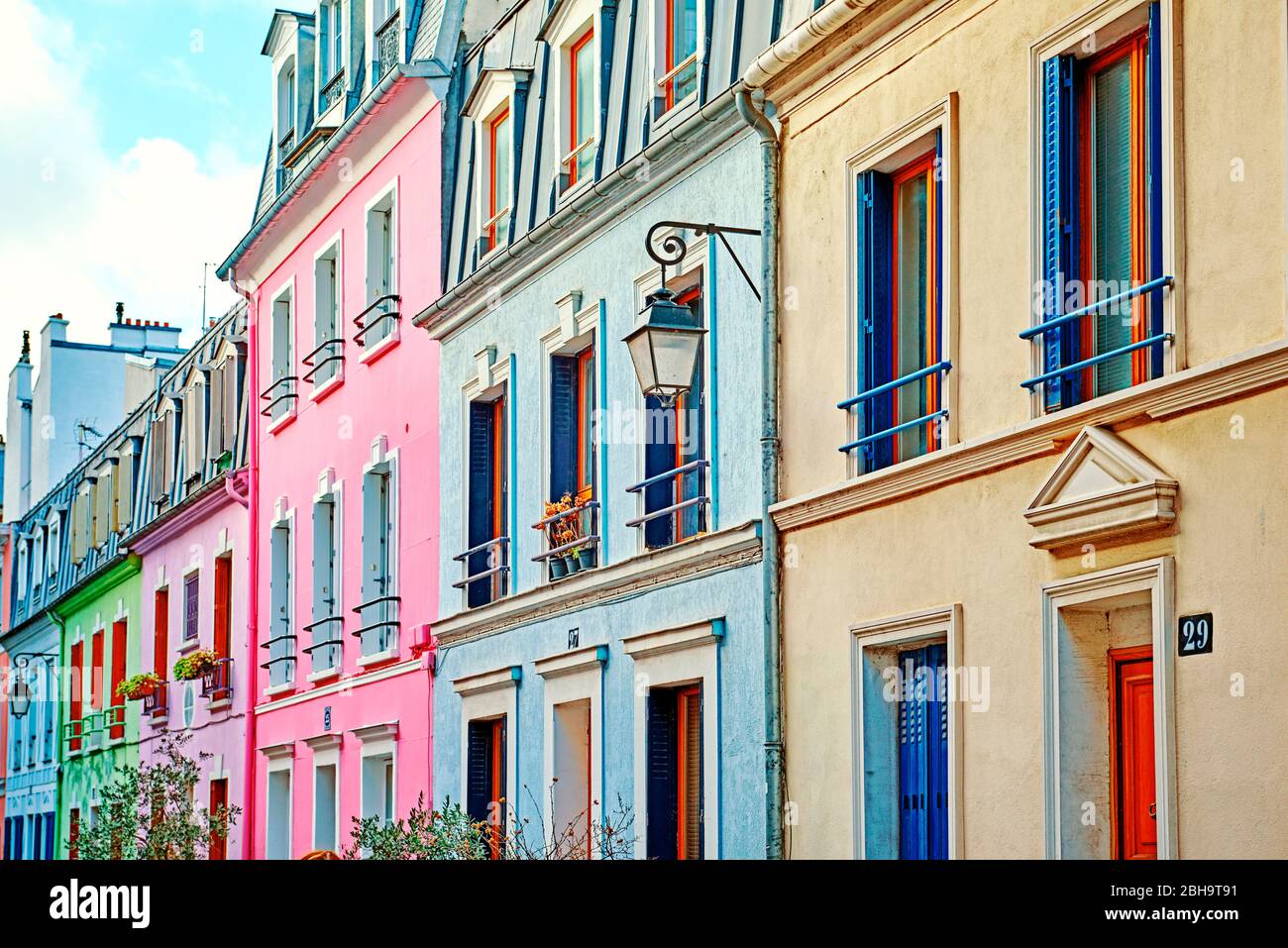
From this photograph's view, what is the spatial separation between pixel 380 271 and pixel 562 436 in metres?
5.24

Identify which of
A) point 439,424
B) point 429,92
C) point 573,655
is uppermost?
point 429,92

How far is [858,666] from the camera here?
1058 centimetres

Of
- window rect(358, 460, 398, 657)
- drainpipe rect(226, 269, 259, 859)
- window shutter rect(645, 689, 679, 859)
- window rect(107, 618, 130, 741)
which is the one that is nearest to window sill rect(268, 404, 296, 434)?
drainpipe rect(226, 269, 259, 859)

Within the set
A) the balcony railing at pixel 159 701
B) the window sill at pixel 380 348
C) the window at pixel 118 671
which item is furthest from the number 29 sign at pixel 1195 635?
the window at pixel 118 671

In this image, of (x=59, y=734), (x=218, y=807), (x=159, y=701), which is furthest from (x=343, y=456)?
(x=59, y=734)

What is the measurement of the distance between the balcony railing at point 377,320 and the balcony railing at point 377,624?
239 cm

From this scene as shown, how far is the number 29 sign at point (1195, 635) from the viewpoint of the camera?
7.93 meters

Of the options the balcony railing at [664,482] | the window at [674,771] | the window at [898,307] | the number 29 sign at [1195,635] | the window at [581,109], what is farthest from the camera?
the window at [581,109]

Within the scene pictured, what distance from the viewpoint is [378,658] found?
730 inches

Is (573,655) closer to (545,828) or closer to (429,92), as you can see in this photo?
(545,828)

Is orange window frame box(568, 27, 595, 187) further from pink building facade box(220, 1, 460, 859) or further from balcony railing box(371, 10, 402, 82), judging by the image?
balcony railing box(371, 10, 402, 82)

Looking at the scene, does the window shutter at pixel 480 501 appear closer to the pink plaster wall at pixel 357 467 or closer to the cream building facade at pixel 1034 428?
the pink plaster wall at pixel 357 467

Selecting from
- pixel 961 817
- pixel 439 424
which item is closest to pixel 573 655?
pixel 439 424

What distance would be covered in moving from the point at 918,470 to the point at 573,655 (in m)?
4.76
